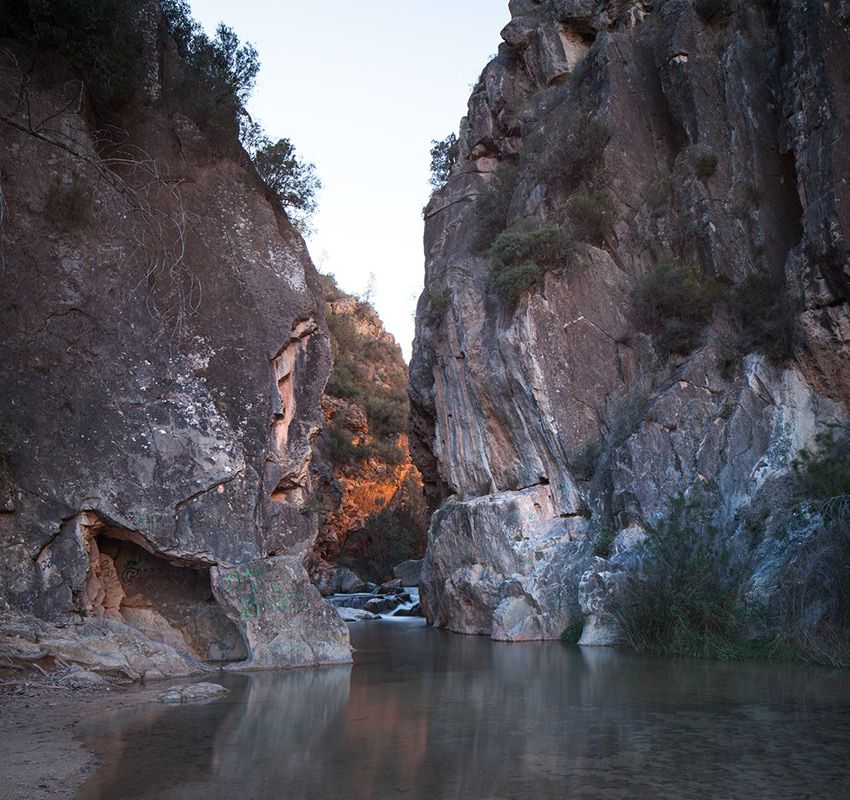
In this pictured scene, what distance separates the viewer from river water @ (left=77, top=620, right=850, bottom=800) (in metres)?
5.10

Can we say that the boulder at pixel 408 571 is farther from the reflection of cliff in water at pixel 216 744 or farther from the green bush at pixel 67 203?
the reflection of cliff in water at pixel 216 744

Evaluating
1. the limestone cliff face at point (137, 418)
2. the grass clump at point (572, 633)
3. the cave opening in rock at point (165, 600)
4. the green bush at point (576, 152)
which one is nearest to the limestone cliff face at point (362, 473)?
the green bush at point (576, 152)

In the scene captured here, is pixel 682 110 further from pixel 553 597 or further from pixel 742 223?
pixel 553 597

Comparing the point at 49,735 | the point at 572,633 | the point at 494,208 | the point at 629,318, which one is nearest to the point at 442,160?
the point at 494,208

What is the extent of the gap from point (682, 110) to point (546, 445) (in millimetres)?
10635

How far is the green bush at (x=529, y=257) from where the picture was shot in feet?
75.7

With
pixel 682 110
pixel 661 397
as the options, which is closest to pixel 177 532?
pixel 661 397

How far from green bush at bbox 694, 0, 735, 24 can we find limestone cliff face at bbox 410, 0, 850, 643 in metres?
0.07

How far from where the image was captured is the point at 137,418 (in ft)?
41.8

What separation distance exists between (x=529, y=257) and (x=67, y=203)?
13.8m

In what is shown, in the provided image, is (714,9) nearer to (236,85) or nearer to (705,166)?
(705,166)

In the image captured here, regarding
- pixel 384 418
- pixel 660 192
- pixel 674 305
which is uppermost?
pixel 660 192

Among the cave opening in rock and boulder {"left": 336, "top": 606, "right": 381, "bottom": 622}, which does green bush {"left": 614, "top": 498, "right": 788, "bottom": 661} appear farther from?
boulder {"left": 336, "top": 606, "right": 381, "bottom": 622}

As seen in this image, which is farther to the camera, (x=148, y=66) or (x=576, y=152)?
(x=576, y=152)
